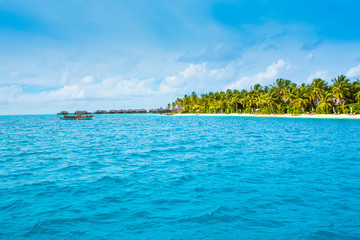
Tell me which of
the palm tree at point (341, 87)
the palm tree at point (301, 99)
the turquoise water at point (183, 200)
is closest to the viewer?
the turquoise water at point (183, 200)

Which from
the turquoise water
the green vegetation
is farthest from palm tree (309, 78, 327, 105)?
the turquoise water

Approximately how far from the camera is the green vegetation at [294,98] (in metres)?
87.0

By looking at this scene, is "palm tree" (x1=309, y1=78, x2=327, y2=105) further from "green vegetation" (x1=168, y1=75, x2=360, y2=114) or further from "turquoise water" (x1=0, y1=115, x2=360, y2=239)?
"turquoise water" (x1=0, y1=115, x2=360, y2=239)

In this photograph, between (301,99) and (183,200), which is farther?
(301,99)

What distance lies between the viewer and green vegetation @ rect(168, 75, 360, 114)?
8699 centimetres

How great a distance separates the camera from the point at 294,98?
10288cm

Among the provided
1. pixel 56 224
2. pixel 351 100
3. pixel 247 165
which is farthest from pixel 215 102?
pixel 56 224

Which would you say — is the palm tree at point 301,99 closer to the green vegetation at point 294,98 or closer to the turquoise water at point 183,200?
the green vegetation at point 294,98

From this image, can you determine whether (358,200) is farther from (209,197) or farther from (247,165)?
(247,165)

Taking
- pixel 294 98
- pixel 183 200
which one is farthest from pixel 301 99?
pixel 183 200

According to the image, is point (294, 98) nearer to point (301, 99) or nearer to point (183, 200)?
point (301, 99)

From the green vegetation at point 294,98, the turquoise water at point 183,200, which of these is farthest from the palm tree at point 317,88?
the turquoise water at point 183,200

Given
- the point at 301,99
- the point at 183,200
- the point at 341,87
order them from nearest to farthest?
the point at 183,200 → the point at 341,87 → the point at 301,99

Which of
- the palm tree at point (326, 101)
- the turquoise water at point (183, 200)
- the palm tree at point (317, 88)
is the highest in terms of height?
the palm tree at point (317, 88)
